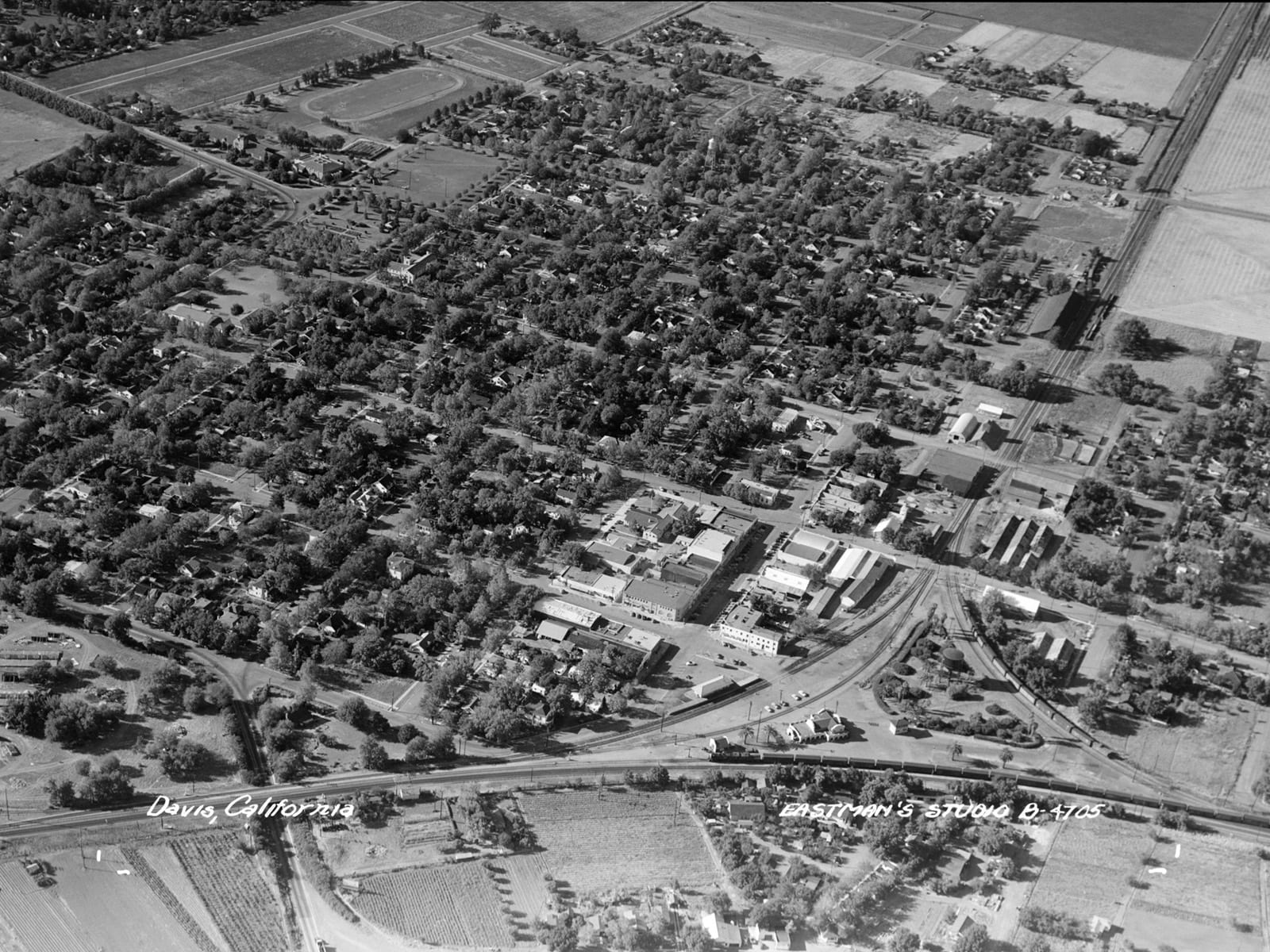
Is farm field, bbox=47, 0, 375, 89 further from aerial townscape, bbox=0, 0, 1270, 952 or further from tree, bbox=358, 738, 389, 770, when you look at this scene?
tree, bbox=358, 738, 389, 770

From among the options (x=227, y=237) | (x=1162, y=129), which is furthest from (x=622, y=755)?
(x=1162, y=129)

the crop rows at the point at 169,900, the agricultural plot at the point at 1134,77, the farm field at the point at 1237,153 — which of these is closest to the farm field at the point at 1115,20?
the agricultural plot at the point at 1134,77

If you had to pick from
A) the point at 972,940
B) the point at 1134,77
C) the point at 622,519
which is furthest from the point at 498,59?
the point at 972,940

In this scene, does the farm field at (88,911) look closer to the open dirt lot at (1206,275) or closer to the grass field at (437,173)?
the grass field at (437,173)

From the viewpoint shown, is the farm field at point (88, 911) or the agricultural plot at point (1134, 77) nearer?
the farm field at point (88, 911)

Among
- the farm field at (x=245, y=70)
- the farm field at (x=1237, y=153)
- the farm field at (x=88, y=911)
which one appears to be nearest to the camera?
the farm field at (x=88, y=911)
